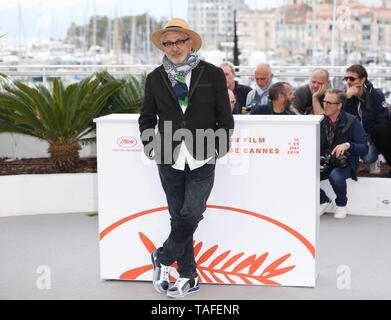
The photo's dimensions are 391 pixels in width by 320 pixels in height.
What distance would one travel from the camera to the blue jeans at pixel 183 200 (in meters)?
4.46

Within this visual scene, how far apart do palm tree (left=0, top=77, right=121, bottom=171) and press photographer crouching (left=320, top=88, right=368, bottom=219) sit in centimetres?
251

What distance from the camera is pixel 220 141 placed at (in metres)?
4.46

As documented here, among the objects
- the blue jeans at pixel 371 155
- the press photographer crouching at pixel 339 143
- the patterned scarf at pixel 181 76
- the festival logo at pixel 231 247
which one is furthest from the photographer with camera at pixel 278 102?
the patterned scarf at pixel 181 76

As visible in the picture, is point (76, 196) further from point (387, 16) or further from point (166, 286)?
point (387, 16)

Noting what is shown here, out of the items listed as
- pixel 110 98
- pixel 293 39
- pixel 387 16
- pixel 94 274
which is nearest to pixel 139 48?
pixel 293 39

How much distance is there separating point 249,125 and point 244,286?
111 cm

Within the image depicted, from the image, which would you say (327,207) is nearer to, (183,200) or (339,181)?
(339,181)

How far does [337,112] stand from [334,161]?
473 mm

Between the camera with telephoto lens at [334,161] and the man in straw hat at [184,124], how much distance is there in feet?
7.89

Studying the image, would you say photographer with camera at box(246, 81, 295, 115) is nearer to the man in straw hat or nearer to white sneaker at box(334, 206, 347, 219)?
white sneaker at box(334, 206, 347, 219)

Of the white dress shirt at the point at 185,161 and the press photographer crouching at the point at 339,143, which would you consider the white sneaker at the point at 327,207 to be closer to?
the press photographer crouching at the point at 339,143

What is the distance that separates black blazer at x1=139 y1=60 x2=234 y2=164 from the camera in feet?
14.5

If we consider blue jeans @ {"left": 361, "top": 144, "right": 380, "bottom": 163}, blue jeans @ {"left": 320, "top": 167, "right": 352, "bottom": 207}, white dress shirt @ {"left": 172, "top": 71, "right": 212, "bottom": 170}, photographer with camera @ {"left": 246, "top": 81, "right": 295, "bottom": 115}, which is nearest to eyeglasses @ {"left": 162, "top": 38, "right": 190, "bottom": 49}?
white dress shirt @ {"left": 172, "top": 71, "right": 212, "bottom": 170}

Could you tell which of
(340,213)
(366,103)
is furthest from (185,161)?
(366,103)
